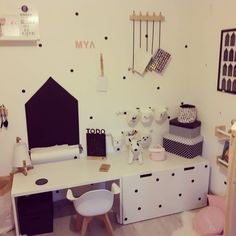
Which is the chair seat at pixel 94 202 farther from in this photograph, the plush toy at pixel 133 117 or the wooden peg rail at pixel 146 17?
the wooden peg rail at pixel 146 17

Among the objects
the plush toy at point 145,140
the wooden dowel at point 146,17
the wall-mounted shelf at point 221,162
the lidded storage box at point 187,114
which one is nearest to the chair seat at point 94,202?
the plush toy at point 145,140

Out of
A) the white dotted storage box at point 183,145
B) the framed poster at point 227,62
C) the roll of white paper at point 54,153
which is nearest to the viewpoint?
the framed poster at point 227,62

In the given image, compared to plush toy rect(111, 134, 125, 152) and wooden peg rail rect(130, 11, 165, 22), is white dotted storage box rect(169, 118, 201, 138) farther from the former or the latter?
wooden peg rail rect(130, 11, 165, 22)

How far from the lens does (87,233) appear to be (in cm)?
214

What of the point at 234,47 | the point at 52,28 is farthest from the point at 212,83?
the point at 52,28

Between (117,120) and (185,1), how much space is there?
3.94 feet

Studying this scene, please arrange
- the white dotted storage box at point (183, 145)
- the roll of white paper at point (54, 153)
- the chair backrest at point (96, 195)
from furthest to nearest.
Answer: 1. the white dotted storage box at point (183, 145)
2. the roll of white paper at point (54, 153)
3. the chair backrest at point (96, 195)

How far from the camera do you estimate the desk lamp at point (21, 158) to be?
6.99 ft

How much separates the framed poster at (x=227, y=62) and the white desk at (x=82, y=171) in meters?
0.67

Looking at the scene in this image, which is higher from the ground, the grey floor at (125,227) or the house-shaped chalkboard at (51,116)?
the house-shaped chalkboard at (51,116)

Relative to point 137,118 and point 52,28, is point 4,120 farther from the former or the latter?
point 137,118

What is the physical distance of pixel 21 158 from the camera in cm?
213

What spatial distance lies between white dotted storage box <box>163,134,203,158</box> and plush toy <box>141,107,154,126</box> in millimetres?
211

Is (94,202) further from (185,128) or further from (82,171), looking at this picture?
(185,128)
